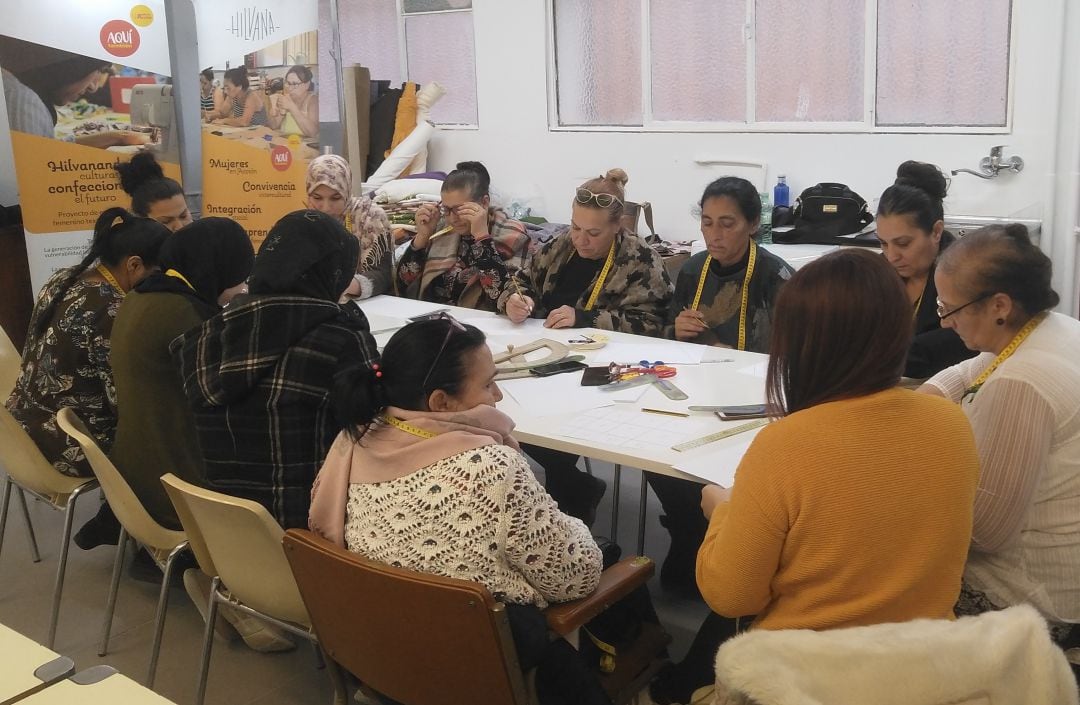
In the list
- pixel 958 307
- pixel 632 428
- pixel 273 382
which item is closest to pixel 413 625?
pixel 273 382

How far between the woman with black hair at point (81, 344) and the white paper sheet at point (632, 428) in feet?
4.72

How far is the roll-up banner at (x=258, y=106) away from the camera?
Answer: 513cm

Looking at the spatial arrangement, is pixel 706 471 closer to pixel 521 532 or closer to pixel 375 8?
pixel 521 532

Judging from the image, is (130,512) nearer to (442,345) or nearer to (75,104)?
(442,345)

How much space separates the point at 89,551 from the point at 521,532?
2.50 metres

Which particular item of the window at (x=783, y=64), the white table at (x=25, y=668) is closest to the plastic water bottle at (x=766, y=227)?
the window at (x=783, y=64)

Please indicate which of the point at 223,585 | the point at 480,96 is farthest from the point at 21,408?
the point at 480,96

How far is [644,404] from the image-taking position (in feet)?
8.78

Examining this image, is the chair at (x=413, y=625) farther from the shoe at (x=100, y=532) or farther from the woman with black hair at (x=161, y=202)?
the woman with black hair at (x=161, y=202)

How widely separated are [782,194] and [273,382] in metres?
3.90

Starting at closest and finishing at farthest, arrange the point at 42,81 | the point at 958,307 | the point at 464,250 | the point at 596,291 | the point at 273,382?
the point at 958,307 < the point at 273,382 < the point at 596,291 < the point at 464,250 < the point at 42,81

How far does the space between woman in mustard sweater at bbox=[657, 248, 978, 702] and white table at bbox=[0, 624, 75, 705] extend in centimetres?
99

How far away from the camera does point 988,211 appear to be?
4938 millimetres

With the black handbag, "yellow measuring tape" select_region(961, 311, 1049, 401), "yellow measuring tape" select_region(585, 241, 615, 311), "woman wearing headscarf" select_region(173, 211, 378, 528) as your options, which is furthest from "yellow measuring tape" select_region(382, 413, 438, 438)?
the black handbag
